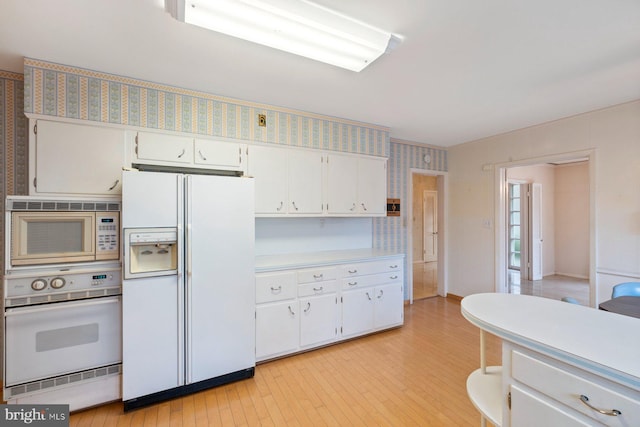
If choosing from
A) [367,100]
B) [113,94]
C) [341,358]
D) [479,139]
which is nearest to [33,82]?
[113,94]

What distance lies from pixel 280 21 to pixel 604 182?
3.66 m

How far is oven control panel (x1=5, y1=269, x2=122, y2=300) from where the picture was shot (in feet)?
6.05

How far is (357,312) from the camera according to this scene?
315 centimetres

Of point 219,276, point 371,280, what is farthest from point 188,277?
point 371,280

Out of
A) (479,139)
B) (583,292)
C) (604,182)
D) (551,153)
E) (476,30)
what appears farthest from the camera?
(583,292)

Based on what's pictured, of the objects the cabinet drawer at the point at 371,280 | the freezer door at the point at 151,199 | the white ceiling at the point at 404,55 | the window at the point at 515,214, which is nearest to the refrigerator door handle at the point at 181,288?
the freezer door at the point at 151,199

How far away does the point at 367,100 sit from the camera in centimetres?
279

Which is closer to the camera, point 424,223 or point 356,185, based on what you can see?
point 356,185

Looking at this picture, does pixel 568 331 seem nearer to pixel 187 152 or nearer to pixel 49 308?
pixel 187 152

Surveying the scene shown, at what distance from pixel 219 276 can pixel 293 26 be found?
6.23 ft

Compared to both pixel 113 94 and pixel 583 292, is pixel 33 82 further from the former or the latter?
pixel 583 292

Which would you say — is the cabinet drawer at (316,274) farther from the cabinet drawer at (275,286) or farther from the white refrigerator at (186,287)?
the white refrigerator at (186,287)

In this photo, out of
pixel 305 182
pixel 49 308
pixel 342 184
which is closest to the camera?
pixel 49 308

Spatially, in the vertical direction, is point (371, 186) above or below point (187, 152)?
below
